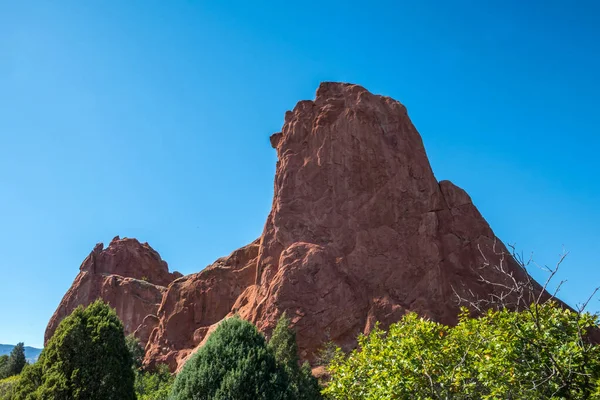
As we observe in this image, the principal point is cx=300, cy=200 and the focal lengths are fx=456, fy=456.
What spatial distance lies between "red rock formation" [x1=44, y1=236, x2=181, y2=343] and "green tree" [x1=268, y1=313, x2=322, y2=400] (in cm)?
2777

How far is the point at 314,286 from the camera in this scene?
38625 millimetres

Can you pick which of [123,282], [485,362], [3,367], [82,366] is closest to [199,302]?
[123,282]

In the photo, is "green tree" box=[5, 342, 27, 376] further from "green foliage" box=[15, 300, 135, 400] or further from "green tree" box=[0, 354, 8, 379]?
"green foliage" box=[15, 300, 135, 400]

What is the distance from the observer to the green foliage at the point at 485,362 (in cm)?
977

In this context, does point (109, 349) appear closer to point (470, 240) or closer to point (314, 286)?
point (314, 286)

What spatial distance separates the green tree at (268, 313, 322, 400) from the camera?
3055cm

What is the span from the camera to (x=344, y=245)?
137 ft

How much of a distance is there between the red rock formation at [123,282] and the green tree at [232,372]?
43.1 m

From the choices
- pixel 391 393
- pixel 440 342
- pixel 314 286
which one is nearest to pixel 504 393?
pixel 391 393

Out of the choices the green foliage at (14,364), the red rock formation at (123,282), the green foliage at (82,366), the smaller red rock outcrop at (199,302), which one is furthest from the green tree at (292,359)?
the green foliage at (14,364)

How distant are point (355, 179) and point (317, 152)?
4822 millimetres

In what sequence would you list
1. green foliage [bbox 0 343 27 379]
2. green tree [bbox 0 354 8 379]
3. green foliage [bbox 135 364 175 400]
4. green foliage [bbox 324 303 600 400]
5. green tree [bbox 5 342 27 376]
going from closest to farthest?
green foliage [bbox 324 303 600 400], green foliage [bbox 135 364 175 400], green tree [bbox 0 354 8 379], green foliage [bbox 0 343 27 379], green tree [bbox 5 342 27 376]

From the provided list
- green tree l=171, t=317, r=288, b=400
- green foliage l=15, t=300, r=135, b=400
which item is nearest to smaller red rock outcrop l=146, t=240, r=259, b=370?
green foliage l=15, t=300, r=135, b=400

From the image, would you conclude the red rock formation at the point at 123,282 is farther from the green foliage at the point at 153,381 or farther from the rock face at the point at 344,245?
the rock face at the point at 344,245
